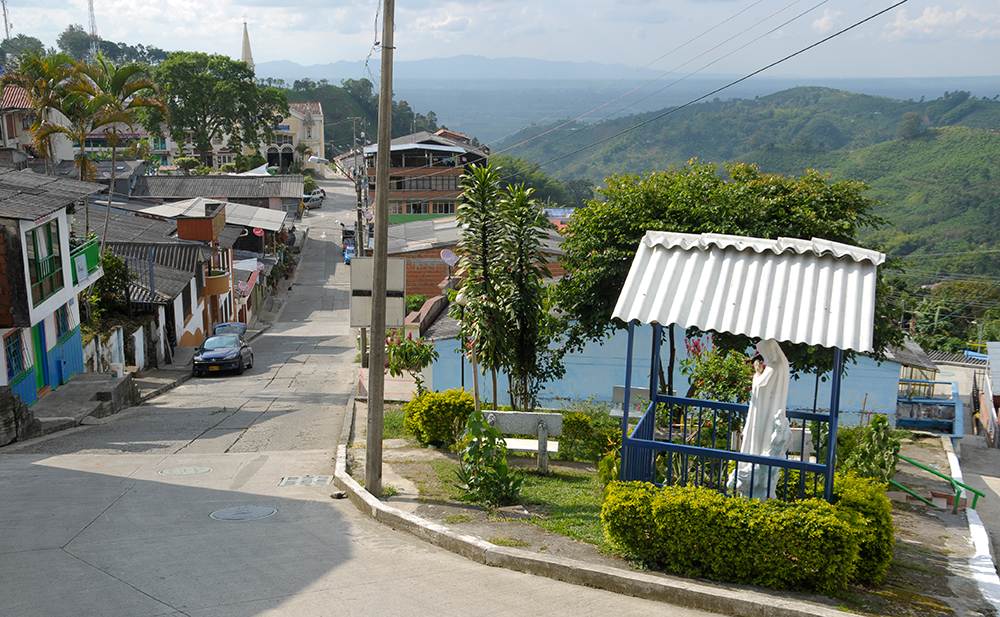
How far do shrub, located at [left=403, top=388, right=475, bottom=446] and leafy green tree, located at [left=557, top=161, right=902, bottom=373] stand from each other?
125 inches

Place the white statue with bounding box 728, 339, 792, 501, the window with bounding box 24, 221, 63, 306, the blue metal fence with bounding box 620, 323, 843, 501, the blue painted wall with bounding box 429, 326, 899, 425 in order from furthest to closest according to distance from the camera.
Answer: the blue painted wall with bounding box 429, 326, 899, 425
the window with bounding box 24, 221, 63, 306
the white statue with bounding box 728, 339, 792, 501
the blue metal fence with bounding box 620, 323, 843, 501

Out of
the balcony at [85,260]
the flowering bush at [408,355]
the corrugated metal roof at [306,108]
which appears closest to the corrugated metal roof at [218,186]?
the balcony at [85,260]

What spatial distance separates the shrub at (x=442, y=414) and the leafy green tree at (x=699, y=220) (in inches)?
125

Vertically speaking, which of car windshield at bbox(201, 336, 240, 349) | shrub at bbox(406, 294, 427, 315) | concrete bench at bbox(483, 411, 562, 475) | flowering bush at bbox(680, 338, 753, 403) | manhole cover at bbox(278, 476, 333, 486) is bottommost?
car windshield at bbox(201, 336, 240, 349)

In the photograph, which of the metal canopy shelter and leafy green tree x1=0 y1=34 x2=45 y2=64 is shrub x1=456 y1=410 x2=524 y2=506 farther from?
leafy green tree x1=0 y1=34 x2=45 y2=64

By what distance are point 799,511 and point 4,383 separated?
1626 cm

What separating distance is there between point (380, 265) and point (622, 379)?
1239 cm

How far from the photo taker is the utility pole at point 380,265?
920cm

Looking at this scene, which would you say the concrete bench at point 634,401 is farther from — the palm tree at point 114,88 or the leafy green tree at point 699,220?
the palm tree at point 114,88

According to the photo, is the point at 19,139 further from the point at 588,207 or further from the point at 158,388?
the point at 588,207

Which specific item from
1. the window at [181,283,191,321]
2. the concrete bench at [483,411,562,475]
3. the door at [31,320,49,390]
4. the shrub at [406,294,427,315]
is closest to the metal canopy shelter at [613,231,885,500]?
the concrete bench at [483,411,562,475]

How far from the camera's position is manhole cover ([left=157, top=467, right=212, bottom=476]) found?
39.6ft

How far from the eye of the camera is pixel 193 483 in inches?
448

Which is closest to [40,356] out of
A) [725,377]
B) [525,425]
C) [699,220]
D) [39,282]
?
[39,282]
